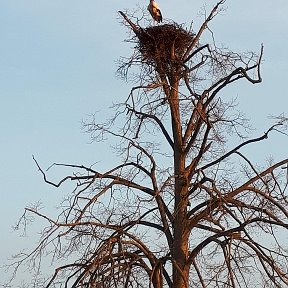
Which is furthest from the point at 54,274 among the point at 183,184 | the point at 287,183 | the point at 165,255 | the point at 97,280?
the point at 287,183

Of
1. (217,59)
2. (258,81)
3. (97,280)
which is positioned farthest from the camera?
(217,59)

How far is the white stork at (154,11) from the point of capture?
16391 millimetres

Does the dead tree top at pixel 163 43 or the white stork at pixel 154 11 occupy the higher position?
the white stork at pixel 154 11

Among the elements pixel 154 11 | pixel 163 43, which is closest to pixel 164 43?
pixel 163 43

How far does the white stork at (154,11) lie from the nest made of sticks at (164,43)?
0.38 meters

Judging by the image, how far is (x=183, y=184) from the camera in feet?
47.2

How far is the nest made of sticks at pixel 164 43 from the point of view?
15344 mm

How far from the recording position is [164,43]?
15758 mm

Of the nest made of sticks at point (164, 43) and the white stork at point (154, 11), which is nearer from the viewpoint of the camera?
the nest made of sticks at point (164, 43)

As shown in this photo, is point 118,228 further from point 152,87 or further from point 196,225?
point 152,87

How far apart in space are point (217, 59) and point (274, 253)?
391 cm

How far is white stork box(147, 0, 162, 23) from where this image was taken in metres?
16.4

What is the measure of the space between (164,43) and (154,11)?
1168mm

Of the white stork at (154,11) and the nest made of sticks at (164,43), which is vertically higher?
the white stork at (154,11)
